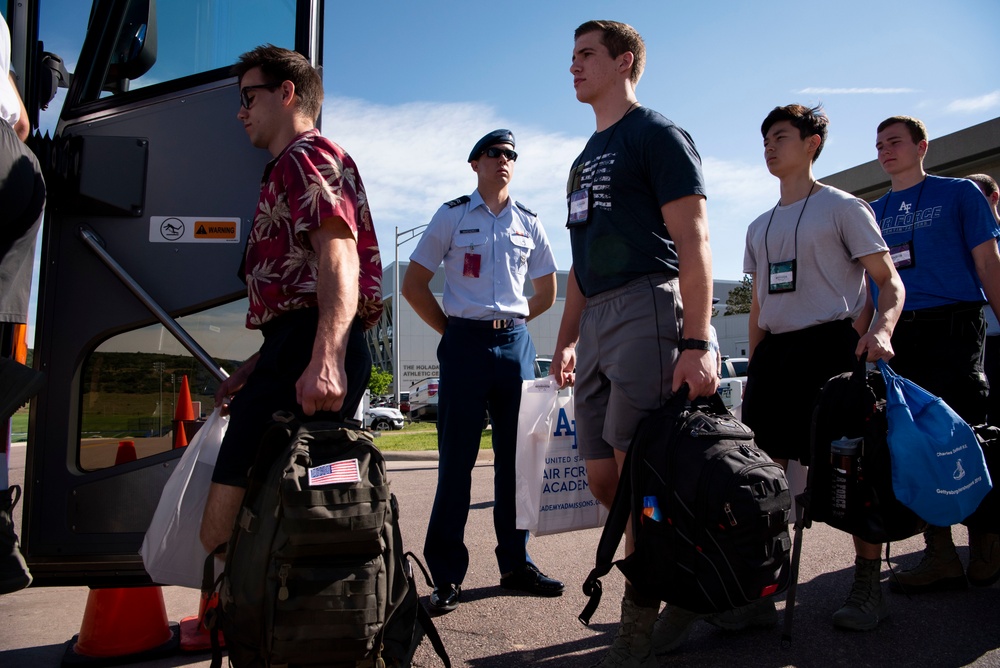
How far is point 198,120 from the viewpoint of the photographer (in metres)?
3.08

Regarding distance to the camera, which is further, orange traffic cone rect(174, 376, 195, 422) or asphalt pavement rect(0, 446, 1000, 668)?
orange traffic cone rect(174, 376, 195, 422)

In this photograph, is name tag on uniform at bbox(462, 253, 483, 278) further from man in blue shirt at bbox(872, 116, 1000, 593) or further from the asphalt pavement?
man in blue shirt at bbox(872, 116, 1000, 593)

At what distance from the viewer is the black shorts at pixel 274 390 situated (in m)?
2.20

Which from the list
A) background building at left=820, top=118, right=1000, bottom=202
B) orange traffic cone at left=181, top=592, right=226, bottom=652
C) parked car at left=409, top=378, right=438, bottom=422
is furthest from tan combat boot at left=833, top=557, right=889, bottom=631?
parked car at left=409, top=378, right=438, bottom=422

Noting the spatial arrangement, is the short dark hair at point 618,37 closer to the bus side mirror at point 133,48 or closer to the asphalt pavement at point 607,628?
the bus side mirror at point 133,48

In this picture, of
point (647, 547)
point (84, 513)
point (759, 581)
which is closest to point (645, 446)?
point (647, 547)

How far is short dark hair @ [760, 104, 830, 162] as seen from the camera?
3.53 metres

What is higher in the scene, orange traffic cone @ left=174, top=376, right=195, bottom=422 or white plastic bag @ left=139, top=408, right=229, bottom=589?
orange traffic cone @ left=174, top=376, right=195, bottom=422

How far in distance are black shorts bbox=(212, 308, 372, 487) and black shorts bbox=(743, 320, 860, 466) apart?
1.86 metres

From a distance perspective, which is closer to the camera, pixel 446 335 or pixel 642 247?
pixel 642 247

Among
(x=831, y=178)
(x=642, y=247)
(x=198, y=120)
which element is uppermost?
(x=831, y=178)

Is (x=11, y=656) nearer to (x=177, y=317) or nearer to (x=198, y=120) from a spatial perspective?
(x=177, y=317)

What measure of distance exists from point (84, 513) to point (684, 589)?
2.29 metres

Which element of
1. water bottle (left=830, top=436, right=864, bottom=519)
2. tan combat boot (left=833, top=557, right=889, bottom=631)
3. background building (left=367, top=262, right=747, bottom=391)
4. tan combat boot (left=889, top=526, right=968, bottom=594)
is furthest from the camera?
background building (left=367, top=262, right=747, bottom=391)
